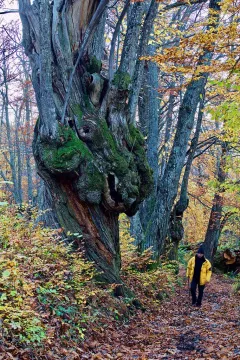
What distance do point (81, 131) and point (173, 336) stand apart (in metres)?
4.01

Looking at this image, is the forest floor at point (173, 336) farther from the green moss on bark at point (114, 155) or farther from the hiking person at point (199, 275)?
the green moss on bark at point (114, 155)

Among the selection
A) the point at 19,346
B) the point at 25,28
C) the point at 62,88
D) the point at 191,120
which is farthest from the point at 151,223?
the point at 19,346

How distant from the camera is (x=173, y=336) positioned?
6527mm

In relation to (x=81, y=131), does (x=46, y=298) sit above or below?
below

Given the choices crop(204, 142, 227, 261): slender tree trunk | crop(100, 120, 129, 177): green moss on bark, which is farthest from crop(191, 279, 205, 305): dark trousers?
crop(204, 142, 227, 261): slender tree trunk

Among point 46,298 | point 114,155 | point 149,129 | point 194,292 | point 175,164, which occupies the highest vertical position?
point 149,129

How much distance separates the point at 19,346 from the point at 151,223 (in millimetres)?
6657

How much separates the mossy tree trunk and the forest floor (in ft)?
3.82

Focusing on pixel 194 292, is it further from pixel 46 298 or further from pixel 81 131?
pixel 46 298

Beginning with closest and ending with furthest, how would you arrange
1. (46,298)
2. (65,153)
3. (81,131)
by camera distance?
(46,298)
(65,153)
(81,131)

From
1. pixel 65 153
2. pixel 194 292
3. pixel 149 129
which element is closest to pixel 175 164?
pixel 149 129

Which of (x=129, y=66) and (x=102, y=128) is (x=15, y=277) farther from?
(x=129, y=66)

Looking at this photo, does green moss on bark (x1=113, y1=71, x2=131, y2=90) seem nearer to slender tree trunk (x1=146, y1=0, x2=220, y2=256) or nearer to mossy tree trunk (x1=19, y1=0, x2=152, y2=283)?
mossy tree trunk (x1=19, y1=0, x2=152, y2=283)

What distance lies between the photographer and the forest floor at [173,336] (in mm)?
5238
